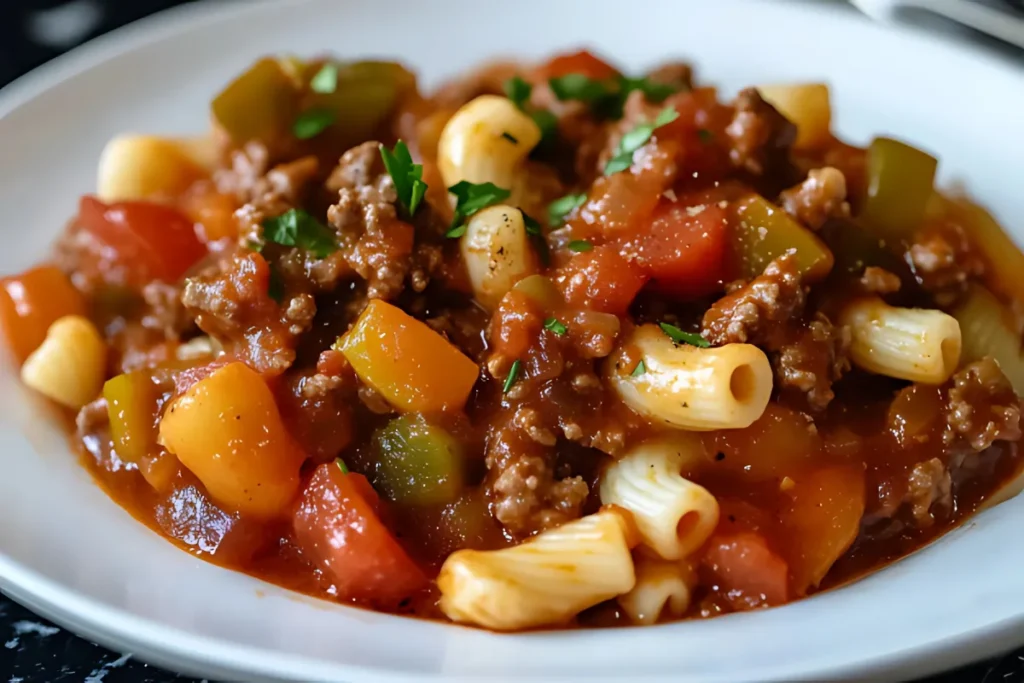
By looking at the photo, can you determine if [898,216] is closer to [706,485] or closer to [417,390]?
[706,485]

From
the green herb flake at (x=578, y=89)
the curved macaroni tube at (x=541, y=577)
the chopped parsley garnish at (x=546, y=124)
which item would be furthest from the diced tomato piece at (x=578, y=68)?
the curved macaroni tube at (x=541, y=577)

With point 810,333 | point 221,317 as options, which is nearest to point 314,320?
point 221,317

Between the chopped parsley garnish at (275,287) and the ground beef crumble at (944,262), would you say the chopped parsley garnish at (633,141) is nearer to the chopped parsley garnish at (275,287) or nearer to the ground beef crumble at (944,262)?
the ground beef crumble at (944,262)

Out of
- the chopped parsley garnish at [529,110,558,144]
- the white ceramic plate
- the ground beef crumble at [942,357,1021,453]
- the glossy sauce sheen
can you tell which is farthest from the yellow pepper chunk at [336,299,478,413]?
the ground beef crumble at [942,357,1021,453]

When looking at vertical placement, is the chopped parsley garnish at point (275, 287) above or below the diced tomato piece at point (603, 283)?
above

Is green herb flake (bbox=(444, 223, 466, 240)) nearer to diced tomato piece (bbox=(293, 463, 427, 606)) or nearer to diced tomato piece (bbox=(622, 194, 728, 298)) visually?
diced tomato piece (bbox=(622, 194, 728, 298))
